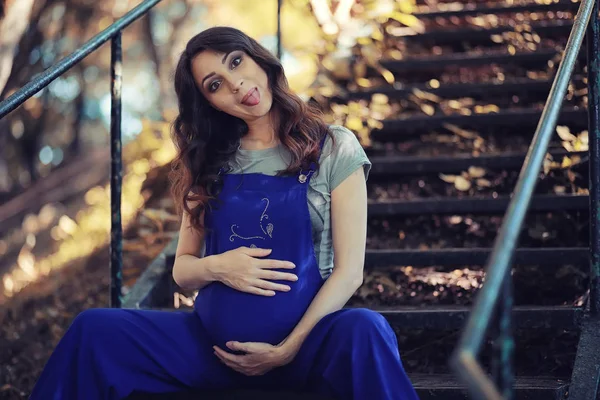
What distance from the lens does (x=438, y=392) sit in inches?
105

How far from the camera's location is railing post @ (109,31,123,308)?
3.16 m

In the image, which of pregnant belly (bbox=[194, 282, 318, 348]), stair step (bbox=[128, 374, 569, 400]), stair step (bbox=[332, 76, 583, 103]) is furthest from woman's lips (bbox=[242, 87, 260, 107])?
stair step (bbox=[332, 76, 583, 103])

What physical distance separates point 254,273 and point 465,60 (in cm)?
311

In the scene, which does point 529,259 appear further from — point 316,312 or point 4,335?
point 4,335

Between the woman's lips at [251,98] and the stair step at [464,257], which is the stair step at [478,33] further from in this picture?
the woman's lips at [251,98]

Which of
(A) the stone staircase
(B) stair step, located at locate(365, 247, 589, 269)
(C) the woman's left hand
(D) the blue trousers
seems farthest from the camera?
(B) stair step, located at locate(365, 247, 589, 269)

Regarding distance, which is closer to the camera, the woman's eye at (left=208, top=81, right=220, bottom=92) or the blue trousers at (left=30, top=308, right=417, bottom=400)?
the blue trousers at (left=30, top=308, right=417, bottom=400)

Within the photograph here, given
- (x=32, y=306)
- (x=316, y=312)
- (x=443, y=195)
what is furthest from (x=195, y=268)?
(x=32, y=306)

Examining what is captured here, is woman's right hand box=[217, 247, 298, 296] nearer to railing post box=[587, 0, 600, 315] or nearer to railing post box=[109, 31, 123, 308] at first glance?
railing post box=[109, 31, 123, 308]

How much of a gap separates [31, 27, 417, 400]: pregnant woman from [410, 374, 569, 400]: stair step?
537 millimetres

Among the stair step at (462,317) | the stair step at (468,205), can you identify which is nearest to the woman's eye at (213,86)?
the stair step at (462,317)

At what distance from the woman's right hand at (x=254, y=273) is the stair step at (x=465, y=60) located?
302 cm

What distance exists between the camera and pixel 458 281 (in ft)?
11.6

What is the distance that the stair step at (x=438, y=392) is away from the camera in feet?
7.41
